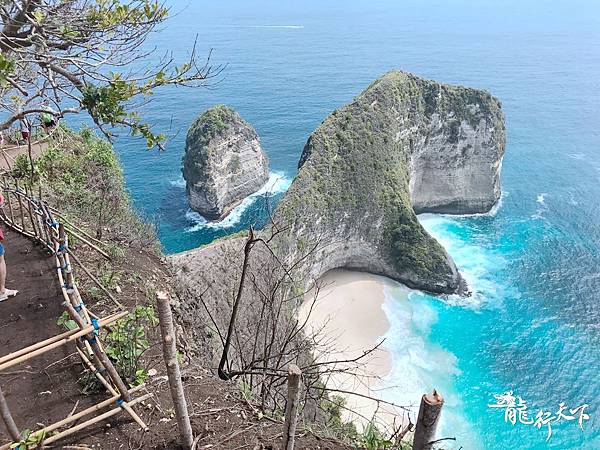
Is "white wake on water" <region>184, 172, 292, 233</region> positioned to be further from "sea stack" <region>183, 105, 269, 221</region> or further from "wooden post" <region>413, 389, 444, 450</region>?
"wooden post" <region>413, 389, 444, 450</region>

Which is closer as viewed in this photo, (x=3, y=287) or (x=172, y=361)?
(x=172, y=361)

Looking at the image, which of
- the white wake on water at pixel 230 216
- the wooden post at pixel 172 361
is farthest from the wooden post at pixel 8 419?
Answer: the white wake on water at pixel 230 216

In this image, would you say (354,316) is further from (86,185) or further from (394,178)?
(86,185)

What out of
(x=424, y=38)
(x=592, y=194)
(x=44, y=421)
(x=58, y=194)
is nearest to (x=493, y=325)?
(x=592, y=194)

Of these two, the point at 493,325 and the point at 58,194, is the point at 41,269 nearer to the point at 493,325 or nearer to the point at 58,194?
the point at 58,194

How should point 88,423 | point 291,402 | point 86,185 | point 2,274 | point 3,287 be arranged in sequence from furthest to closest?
point 86,185, point 3,287, point 2,274, point 88,423, point 291,402

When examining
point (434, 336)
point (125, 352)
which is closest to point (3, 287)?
point (125, 352)

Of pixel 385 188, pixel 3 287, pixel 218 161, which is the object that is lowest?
pixel 385 188

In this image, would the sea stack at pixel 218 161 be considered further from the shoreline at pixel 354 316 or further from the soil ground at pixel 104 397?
the soil ground at pixel 104 397
